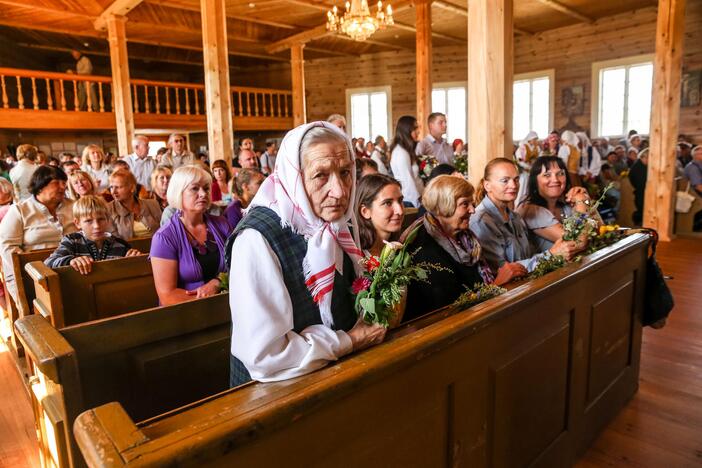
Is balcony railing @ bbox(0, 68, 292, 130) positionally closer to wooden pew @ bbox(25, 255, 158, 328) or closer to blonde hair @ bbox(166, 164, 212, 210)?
wooden pew @ bbox(25, 255, 158, 328)

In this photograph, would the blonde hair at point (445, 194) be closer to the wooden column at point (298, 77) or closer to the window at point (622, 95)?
the wooden column at point (298, 77)

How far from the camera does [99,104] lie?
452 inches

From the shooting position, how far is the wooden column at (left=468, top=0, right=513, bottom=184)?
11.3 feet

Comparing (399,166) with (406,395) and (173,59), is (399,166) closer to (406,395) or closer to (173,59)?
(406,395)

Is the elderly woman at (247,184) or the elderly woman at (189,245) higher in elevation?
the elderly woman at (247,184)

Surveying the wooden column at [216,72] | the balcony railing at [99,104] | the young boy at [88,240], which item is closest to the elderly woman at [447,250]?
the young boy at [88,240]

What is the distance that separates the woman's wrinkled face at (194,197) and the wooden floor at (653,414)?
4.57 feet

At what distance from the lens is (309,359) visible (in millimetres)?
1187

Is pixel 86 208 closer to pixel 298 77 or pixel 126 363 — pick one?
pixel 126 363

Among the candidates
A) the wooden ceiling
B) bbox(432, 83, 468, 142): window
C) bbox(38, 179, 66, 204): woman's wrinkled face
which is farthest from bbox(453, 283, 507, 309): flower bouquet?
bbox(432, 83, 468, 142): window

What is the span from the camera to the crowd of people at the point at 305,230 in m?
1.21

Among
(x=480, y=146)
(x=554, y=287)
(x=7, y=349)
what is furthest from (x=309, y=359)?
(x=7, y=349)

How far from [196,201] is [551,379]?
1.85m

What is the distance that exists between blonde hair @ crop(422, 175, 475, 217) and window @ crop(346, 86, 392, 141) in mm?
11426
